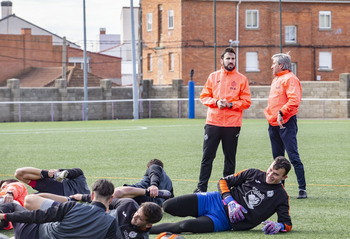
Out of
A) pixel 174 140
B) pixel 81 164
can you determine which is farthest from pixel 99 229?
pixel 174 140

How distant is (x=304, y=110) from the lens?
41781 mm

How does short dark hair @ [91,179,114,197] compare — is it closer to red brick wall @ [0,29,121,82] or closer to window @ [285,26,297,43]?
window @ [285,26,297,43]

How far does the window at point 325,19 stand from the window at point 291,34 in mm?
2446

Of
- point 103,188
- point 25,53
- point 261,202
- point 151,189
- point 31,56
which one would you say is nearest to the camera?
point 103,188

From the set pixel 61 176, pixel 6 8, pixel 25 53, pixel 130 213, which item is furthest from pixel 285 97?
pixel 6 8

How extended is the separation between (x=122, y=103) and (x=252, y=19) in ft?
54.6

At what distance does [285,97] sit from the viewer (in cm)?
934

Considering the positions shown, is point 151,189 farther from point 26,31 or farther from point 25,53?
point 26,31

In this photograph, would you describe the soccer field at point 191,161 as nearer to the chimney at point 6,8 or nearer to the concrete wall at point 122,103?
the concrete wall at point 122,103

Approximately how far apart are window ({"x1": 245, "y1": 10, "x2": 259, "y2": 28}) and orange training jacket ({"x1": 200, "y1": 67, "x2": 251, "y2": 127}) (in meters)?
44.3

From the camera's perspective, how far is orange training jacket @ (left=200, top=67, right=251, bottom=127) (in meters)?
9.36

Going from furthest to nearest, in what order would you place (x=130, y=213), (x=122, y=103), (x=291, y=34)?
(x=291, y=34) < (x=122, y=103) < (x=130, y=213)

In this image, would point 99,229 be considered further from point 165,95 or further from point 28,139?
point 165,95

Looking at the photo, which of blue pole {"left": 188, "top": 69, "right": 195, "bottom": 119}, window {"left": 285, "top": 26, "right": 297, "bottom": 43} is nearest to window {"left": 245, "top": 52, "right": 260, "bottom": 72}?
window {"left": 285, "top": 26, "right": 297, "bottom": 43}
